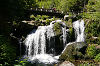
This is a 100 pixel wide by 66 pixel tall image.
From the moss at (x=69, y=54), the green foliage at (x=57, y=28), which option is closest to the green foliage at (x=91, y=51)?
the moss at (x=69, y=54)

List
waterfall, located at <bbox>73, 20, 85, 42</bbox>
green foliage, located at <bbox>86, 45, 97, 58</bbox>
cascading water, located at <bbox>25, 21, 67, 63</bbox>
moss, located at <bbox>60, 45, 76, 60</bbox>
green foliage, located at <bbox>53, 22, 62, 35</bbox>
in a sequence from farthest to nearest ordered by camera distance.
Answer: waterfall, located at <bbox>73, 20, 85, 42</bbox>, green foliage, located at <bbox>53, 22, 62, 35</bbox>, cascading water, located at <bbox>25, 21, 67, 63</bbox>, green foliage, located at <bbox>86, 45, 97, 58</bbox>, moss, located at <bbox>60, 45, 76, 60</bbox>

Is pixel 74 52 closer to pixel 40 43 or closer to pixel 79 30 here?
pixel 40 43

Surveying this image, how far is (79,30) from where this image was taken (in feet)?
60.8

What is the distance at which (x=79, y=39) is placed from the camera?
59.1ft

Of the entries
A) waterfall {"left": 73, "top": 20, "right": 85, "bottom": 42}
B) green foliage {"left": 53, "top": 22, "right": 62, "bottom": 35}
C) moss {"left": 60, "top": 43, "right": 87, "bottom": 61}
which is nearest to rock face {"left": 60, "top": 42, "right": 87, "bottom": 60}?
moss {"left": 60, "top": 43, "right": 87, "bottom": 61}

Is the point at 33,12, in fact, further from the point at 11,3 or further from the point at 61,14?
the point at 11,3

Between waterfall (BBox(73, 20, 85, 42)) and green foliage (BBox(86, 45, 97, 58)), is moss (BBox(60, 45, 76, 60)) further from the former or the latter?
waterfall (BBox(73, 20, 85, 42))

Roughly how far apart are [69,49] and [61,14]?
47.4 ft

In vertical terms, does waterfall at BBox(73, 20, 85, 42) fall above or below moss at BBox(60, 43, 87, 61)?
above

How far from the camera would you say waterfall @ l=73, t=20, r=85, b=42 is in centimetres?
1800

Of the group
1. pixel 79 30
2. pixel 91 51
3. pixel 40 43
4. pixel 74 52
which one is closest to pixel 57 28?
pixel 40 43

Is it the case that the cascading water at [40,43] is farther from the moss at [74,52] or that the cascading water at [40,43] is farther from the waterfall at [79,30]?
the waterfall at [79,30]

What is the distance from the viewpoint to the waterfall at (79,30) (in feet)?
59.1

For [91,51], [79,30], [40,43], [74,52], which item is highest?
[79,30]
